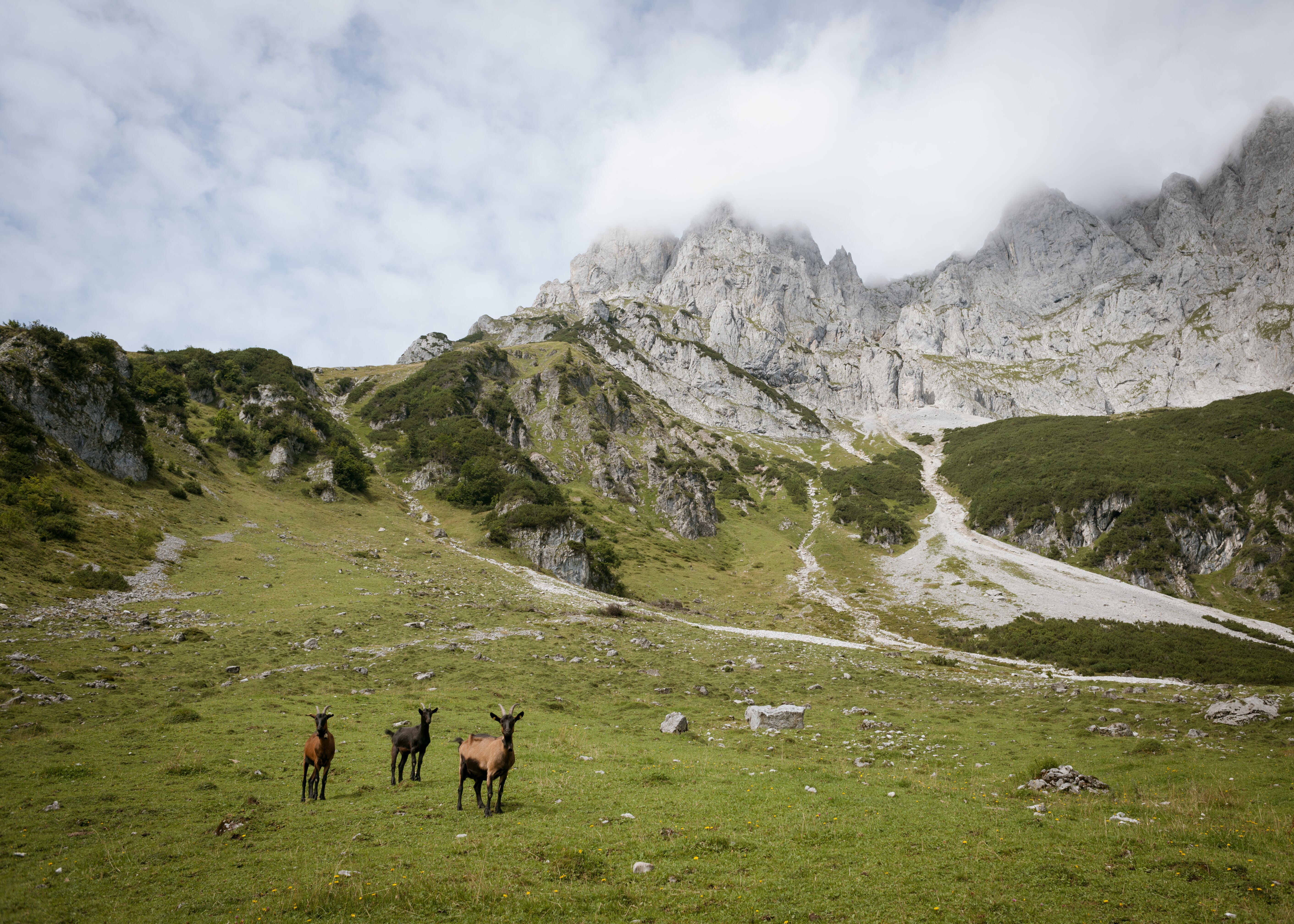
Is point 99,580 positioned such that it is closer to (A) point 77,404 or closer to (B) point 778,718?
(A) point 77,404

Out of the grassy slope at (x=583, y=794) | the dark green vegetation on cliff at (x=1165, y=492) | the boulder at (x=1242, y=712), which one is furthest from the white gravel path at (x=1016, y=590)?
the boulder at (x=1242, y=712)

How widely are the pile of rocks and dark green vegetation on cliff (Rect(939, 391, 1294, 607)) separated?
4264 inches

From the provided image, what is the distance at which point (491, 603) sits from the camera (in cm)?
4938

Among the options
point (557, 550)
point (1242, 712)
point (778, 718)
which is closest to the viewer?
point (1242, 712)

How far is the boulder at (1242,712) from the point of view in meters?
23.7

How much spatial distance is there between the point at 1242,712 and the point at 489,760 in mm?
32450

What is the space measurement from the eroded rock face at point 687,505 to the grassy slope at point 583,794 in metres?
84.7

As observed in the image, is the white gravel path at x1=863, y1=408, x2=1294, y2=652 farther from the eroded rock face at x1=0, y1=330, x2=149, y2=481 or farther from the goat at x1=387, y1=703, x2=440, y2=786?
the eroded rock face at x1=0, y1=330, x2=149, y2=481

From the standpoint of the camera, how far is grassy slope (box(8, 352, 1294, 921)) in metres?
9.18

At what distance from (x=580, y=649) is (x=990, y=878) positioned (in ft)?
103

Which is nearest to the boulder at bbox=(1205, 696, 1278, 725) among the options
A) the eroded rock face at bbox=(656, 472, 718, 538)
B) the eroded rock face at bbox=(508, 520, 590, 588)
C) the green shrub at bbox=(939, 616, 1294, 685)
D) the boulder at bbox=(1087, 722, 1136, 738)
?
the boulder at bbox=(1087, 722, 1136, 738)

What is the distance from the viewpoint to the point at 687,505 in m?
129

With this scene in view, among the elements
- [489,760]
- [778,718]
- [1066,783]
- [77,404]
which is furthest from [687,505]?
[489,760]

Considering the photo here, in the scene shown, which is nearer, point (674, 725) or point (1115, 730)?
point (1115, 730)
